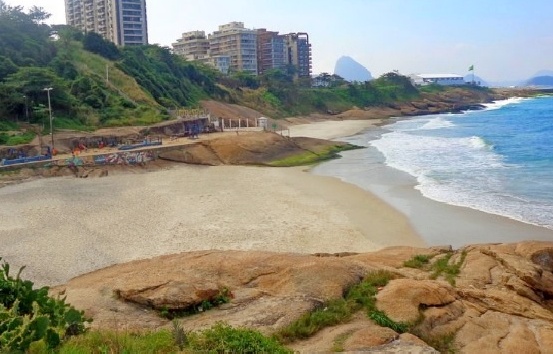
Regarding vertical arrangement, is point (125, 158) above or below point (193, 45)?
below

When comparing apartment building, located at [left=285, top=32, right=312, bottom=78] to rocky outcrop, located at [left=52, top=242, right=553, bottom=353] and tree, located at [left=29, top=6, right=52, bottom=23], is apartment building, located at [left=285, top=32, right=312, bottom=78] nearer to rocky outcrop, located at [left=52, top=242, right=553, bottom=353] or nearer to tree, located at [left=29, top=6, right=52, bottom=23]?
tree, located at [left=29, top=6, right=52, bottom=23]

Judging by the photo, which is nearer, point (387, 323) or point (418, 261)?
point (387, 323)

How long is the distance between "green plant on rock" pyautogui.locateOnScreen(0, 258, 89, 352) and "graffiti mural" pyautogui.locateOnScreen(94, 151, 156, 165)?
27934mm

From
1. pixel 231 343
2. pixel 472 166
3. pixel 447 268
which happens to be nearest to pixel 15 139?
pixel 472 166

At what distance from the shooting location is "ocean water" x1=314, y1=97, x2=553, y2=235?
25328 mm

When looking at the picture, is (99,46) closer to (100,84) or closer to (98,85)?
(100,84)

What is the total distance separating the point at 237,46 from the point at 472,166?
341 feet

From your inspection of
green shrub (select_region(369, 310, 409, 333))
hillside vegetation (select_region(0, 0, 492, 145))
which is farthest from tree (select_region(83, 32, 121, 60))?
green shrub (select_region(369, 310, 409, 333))

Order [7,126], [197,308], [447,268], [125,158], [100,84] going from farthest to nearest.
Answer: [100,84] < [7,126] < [125,158] < [447,268] < [197,308]

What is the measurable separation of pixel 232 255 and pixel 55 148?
27.7 metres

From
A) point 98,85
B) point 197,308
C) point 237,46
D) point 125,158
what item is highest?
point 237,46

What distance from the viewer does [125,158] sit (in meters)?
36.7

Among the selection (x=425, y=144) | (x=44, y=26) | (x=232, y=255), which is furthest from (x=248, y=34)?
(x=232, y=255)

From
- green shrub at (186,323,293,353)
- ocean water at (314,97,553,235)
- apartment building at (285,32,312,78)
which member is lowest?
ocean water at (314,97,553,235)
